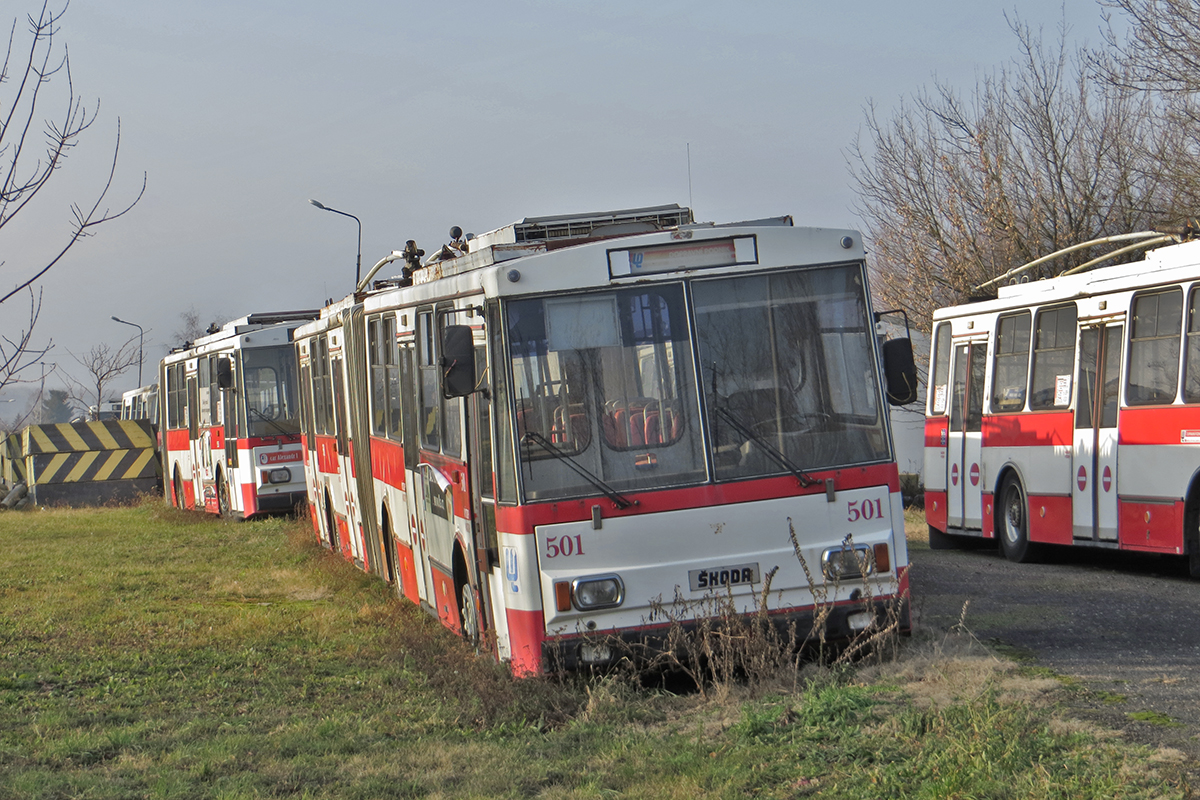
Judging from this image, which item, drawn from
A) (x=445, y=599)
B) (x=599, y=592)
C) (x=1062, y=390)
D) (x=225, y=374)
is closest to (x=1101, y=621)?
(x=599, y=592)

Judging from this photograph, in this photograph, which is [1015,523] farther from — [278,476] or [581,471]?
[278,476]

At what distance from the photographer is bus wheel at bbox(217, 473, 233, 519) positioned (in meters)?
25.2

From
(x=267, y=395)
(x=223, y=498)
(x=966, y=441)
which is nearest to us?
(x=966, y=441)

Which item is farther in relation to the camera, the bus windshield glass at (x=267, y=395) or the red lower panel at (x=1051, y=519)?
the bus windshield glass at (x=267, y=395)

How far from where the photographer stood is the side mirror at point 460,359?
8102mm

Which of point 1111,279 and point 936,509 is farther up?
point 1111,279

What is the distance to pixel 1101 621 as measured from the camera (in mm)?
10258

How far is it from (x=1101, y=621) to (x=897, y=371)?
10.0 feet

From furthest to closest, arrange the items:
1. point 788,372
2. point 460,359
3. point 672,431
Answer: point 788,372 < point 672,431 < point 460,359

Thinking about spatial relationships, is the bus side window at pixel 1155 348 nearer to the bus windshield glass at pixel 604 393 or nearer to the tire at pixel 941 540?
the tire at pixel 941 540

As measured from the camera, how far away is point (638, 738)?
7074 mm

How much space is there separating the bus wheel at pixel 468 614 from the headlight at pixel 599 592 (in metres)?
1.49

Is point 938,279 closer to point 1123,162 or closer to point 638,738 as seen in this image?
point 1123,162

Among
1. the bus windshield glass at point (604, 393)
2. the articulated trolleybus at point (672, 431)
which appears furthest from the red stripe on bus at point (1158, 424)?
the bus windshield glass at point (604, 393)
